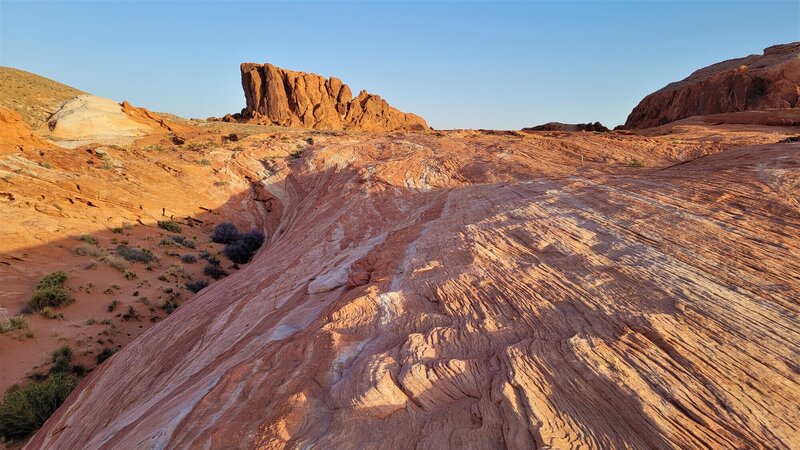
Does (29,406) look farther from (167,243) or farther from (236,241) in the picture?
(236,241)

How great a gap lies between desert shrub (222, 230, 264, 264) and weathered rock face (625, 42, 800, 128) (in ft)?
137

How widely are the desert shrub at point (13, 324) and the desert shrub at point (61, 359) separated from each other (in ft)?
4.75

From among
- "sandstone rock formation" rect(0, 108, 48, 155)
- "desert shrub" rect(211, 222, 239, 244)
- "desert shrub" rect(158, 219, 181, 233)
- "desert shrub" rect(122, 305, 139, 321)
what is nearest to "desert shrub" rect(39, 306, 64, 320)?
"desert shrub" rect(122, 305, 139, 321)

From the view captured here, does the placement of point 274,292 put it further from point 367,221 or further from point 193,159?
point 193,159

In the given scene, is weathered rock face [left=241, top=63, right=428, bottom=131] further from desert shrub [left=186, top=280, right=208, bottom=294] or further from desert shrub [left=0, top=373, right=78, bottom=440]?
desert shrub [left=0, top=373, right=78, bottom=440]

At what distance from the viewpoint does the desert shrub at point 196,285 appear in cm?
1573

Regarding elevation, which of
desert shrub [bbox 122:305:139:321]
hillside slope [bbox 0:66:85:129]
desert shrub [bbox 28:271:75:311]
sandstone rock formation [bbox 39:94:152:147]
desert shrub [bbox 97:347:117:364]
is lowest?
desert shrub [bbox 97:347:117:364]

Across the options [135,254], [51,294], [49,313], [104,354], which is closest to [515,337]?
[104,354]

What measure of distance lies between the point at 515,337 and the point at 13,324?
14.0 metres

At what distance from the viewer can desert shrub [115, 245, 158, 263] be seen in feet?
54.9

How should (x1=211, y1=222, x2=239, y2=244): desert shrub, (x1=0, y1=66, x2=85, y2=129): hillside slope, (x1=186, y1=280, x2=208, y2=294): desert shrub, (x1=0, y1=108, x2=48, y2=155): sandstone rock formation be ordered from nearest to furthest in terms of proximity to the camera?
(x1=186, y1=280, x2=208, y2=294): desert shrub
(x1=0, y1=108, x2=48, y2=155): sandstone rock formation
(x1=211, y1=222, x2=239, y2=244): desert shrub
(x1=0, y1=66, x2=85, y2=129): hillside slope

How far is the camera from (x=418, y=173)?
1797 centimetres

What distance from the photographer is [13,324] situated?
11.3 metres

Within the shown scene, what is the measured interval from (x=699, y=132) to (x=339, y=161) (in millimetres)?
21157
